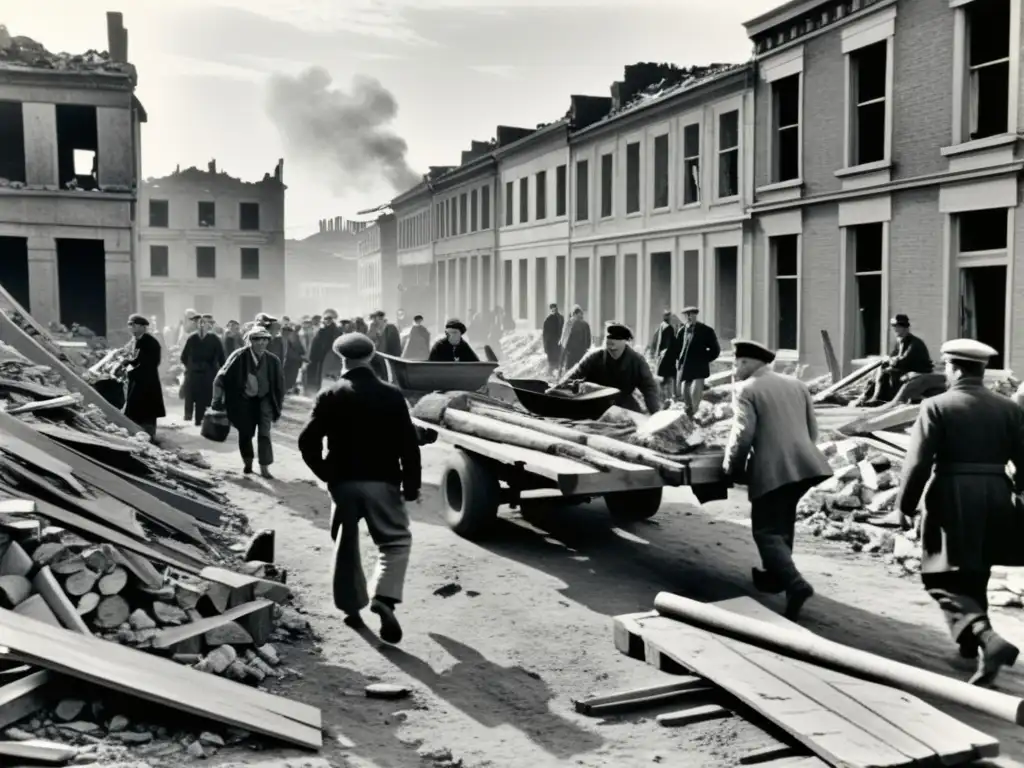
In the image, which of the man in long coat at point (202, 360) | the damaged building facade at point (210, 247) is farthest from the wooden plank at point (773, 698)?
the damaged building facade at point (210, 247)

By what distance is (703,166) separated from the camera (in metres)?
23.2

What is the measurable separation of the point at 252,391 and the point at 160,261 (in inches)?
1940

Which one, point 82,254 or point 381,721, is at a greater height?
point 82,254

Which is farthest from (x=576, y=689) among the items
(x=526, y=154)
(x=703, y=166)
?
(x=526, y=154)

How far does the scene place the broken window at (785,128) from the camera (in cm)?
2009

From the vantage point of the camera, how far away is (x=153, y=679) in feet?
16.2

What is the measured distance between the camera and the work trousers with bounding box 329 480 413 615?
6.67 metres

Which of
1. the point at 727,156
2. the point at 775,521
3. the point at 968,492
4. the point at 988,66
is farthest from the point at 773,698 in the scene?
the point at 727,156

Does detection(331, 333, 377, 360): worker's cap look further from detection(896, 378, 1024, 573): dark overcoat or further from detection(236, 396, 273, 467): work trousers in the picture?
detection(236, 396, 273, 467): work trousers

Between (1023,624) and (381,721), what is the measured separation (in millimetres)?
4394

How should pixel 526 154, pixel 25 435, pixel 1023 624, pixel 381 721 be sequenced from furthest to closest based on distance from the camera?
pixel 526 154
pixel 25 435
pixel 1023 624
pixel 381 721

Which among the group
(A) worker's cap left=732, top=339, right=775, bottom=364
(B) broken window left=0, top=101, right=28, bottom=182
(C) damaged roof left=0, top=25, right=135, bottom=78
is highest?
(C) damaged roof left=0, top=25, right=135, bottom=78

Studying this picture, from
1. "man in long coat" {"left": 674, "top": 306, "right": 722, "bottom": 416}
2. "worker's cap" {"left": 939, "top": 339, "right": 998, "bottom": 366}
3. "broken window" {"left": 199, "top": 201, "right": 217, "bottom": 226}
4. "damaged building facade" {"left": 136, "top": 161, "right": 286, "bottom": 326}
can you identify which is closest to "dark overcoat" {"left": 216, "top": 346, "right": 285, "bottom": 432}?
"man in long coat" {"left": 674, "top": 306, "right": 722, "bottom": 416}

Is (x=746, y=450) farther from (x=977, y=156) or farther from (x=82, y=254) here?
(x=82, y=254)
